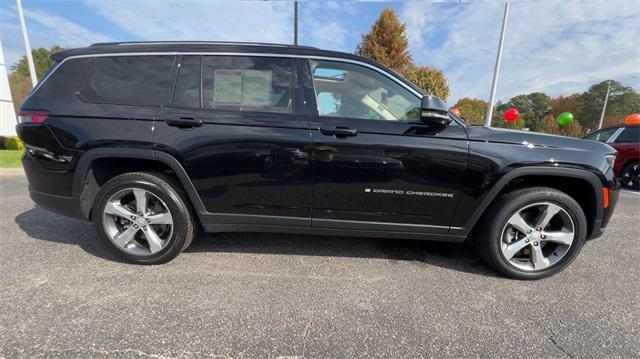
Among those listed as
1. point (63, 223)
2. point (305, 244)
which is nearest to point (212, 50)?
point (305, 244)

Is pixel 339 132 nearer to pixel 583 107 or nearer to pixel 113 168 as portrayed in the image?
pixel 113 168

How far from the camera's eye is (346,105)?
247cm

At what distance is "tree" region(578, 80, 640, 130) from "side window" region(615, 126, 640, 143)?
5774 cm

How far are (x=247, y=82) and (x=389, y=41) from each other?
27.3 metres

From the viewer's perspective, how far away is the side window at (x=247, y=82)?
2.42 meters

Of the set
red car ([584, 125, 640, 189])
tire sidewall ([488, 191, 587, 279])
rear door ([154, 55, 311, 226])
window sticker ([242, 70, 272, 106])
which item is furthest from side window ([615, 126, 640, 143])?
window sticker ([242, 70, 272, 106])

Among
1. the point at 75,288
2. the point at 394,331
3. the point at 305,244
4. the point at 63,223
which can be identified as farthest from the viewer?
the point at 63,223

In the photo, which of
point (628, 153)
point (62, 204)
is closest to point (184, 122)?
A: point (62, 204)

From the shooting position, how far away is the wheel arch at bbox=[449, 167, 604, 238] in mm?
2355

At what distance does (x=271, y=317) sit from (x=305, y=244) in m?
1.13

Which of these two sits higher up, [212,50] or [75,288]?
[212,50]

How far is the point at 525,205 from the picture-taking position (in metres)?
2.42

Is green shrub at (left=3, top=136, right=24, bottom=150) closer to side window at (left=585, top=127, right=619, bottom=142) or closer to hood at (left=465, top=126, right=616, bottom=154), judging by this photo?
hood at (left=465, top=126, right=616, bottom=154)

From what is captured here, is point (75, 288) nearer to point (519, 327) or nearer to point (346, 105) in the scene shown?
point (346, 105)
